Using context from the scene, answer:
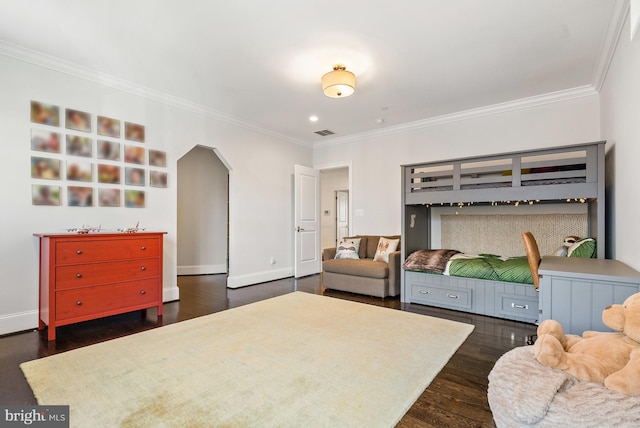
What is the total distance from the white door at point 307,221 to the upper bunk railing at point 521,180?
7.53ft

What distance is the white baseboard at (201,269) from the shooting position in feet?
19.9

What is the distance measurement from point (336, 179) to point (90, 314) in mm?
6866

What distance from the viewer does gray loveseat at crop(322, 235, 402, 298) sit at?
417 centimetres

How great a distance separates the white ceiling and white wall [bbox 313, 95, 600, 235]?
29 centimetres

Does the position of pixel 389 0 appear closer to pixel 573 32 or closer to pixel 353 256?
pixel 573 32

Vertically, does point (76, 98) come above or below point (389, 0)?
below

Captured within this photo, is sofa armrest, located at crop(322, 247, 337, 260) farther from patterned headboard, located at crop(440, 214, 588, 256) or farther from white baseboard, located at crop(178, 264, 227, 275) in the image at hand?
white baseboard, located at crop(178, 264, 227, 275)

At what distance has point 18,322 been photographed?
9.64ft

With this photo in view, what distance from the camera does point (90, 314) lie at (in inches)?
116

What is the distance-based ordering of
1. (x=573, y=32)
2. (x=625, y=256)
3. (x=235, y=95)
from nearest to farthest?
(x=625, y=256)
(x=573, y=32)
(x=235, y=95)

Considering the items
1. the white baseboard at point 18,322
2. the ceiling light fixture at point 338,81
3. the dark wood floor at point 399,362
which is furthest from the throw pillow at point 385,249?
the white baseboard at point 18,322

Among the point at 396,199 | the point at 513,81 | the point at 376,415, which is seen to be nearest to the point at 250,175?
the point at 396,199

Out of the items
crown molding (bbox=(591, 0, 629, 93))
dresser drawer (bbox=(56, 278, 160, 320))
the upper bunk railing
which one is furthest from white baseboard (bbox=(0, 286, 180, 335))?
crown molding (bbox=(591, 0, 629, 93))

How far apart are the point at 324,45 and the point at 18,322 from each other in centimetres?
392
